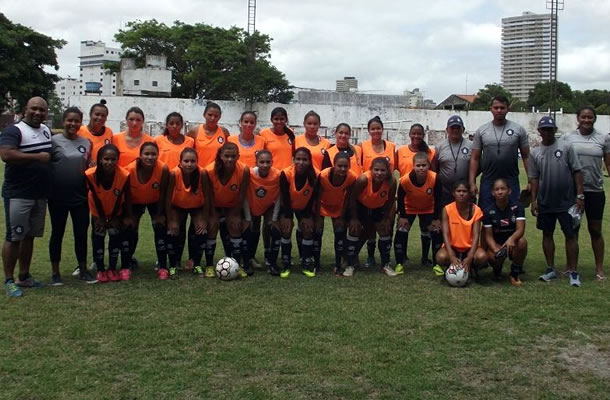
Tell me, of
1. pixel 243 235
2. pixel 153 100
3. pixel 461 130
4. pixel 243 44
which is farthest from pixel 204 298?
pixel 243 44

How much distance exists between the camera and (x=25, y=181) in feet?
18.6

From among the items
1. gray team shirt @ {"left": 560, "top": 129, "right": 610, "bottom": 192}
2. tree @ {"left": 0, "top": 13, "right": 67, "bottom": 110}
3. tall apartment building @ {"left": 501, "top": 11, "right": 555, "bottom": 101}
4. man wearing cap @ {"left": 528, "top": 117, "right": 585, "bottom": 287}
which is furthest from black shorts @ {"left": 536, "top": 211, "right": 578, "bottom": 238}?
tall apartment building @ {"left": 501, "top": 11, "right": 555, "bottom": 101}

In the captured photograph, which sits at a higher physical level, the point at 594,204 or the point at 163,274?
the point at 594,204

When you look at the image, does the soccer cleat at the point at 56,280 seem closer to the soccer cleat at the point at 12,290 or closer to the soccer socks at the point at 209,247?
the soccer cleat at the point at 12,290

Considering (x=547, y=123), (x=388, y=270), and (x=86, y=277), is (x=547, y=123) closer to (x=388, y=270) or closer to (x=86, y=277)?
(x=388, y=270)

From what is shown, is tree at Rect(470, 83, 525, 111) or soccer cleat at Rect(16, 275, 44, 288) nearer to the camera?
soccer cleat at Rect(16, 275, 44, 288)

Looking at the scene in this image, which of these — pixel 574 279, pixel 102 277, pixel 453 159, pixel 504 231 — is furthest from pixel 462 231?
pixel 102 277

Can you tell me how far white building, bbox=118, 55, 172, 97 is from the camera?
147 feet

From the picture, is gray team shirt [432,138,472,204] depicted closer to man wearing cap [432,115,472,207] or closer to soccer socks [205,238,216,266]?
man wearing cap [432,115,472,207]

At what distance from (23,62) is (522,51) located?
70.2m

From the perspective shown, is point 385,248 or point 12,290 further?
A: point 385,248

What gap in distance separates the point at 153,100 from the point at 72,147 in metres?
37.1

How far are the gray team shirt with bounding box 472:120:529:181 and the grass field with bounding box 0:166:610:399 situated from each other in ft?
4.12

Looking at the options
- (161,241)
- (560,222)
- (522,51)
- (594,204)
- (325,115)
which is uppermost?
(522,51)
